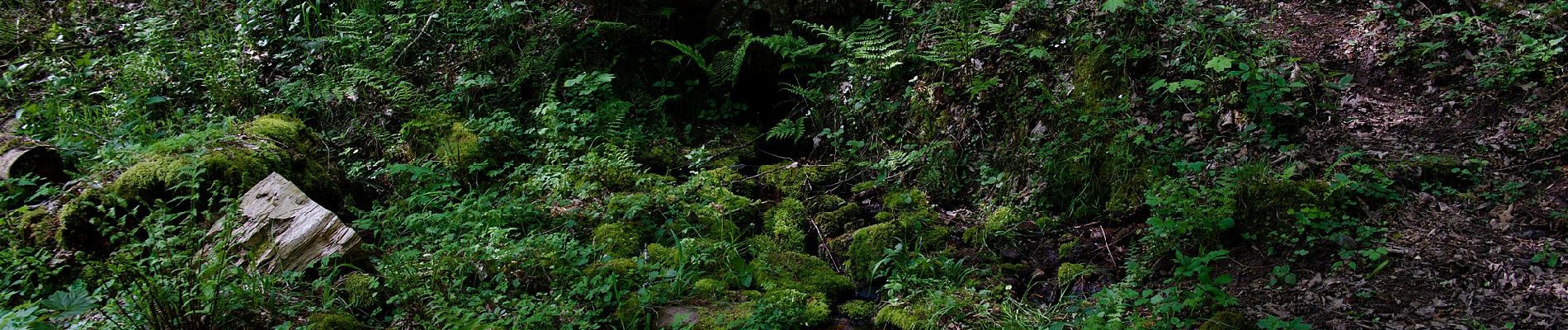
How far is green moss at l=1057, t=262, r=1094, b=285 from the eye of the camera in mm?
4016

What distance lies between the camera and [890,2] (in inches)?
227

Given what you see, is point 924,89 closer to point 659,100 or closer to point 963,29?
point 963,29

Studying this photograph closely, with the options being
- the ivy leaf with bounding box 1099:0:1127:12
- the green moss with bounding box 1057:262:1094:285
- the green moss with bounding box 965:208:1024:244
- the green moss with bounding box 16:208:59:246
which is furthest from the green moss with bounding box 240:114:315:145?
the ivy leaf with bounding box 1099:0:1127:12

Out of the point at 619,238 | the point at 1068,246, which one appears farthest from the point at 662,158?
the point at 1068,246

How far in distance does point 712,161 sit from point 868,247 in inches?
66.1

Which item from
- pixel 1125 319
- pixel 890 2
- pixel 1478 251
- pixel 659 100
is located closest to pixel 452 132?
pixel 659 100

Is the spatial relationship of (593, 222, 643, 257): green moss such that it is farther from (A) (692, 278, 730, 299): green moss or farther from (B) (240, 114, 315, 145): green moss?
(B) (240, 114, 315, 145): green moss

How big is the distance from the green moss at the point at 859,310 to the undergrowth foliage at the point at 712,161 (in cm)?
2

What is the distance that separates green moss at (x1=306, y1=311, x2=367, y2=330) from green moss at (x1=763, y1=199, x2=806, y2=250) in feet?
7.00

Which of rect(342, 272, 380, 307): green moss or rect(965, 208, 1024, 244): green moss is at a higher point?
rect(342, 272, 380, 307): green moss

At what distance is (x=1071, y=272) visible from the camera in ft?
13.2

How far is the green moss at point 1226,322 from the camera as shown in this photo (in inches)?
132

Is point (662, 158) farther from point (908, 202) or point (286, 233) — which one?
point (286, 233)

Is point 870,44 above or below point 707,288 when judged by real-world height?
above
